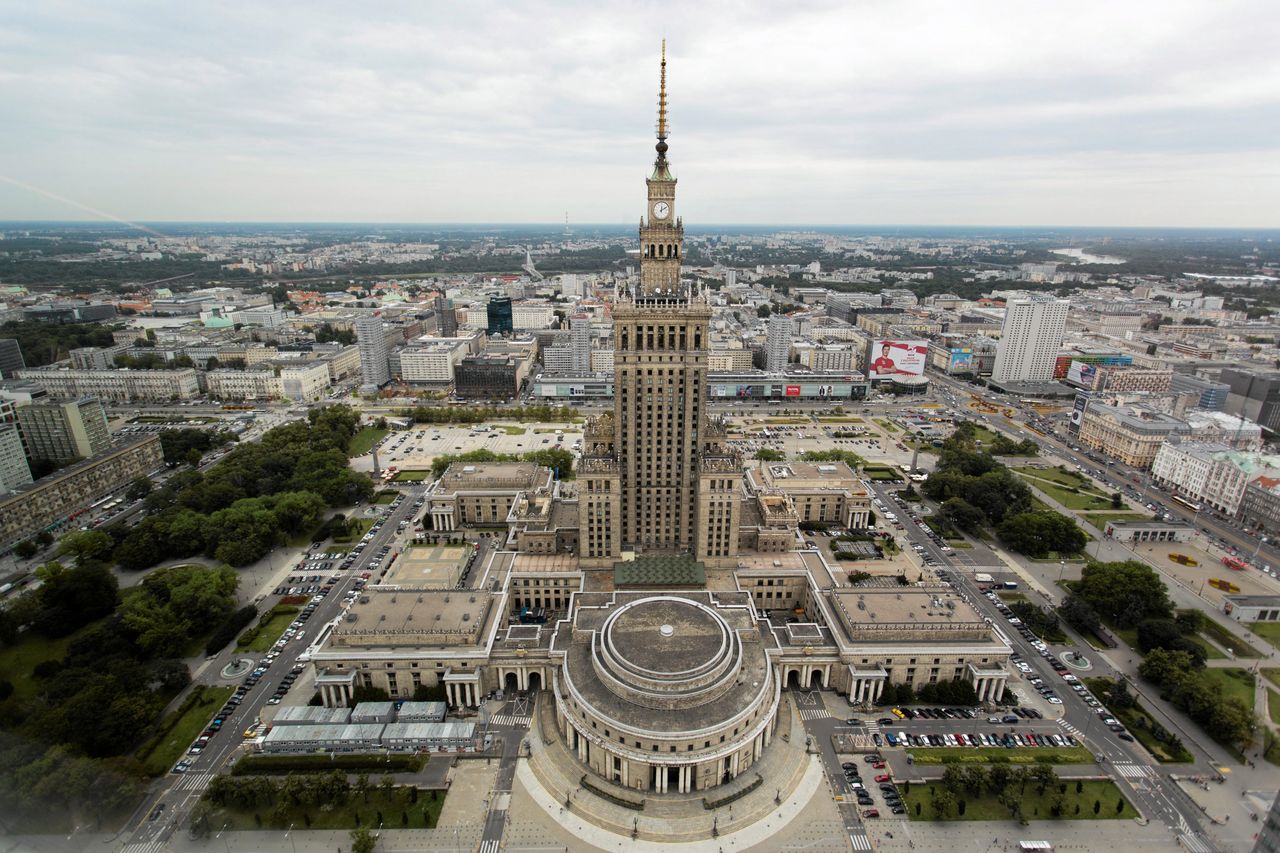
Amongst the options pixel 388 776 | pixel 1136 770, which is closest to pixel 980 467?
pixel 1136 770

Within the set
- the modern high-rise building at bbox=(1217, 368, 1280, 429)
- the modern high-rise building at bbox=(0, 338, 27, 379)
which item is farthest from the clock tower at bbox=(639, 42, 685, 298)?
the modern high-rise building at bbox=(0, 338, 27, 379)

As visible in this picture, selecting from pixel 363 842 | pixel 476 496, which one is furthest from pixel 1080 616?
pixel 476 496

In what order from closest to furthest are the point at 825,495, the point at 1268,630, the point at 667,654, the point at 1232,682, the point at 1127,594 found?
the point at 667,654 < the point at 1232,682 < the point at 1268,630 < the point at 1127,594 < the point at 825,495

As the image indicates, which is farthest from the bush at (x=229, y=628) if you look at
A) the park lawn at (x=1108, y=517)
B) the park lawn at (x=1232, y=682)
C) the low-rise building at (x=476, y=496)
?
the park lawn at (x=1108, y=517)

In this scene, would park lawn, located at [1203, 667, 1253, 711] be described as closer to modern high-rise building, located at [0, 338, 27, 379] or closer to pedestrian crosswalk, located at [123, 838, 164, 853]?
pedestrian crosswalk, located at [123, 838, 164, 853]

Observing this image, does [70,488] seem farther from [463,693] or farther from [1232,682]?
[1232,682]

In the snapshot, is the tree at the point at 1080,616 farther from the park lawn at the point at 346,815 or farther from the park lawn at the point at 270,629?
the park lawn at the point at 270,629
